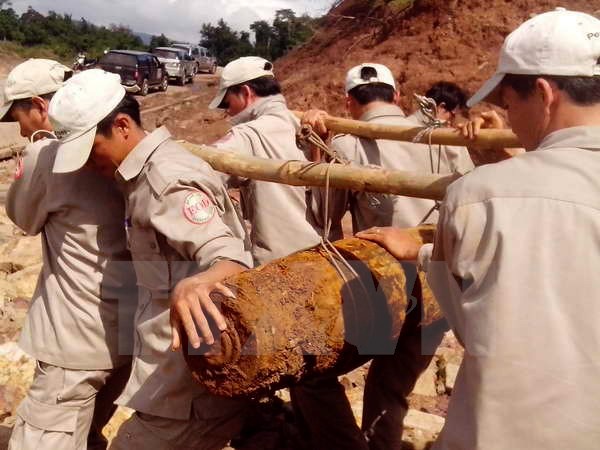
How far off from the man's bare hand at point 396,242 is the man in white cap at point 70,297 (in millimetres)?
1041

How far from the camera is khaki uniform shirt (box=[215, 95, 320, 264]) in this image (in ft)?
12.2

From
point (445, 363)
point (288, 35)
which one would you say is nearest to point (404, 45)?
point (445, 363)

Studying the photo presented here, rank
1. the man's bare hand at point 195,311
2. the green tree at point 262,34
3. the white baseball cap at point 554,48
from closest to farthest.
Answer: the white baseball cap at point 554,48
the man's bare hand at point 195,311
the green tree at point 262,34

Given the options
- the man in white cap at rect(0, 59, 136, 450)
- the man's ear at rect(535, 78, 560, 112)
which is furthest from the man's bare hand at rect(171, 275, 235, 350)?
the man's ear at rect(535, 78, 560, 112)

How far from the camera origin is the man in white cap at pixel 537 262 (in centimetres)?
159

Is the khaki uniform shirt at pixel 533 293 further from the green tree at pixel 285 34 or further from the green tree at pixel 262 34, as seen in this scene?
the green tree at pixel 262 34

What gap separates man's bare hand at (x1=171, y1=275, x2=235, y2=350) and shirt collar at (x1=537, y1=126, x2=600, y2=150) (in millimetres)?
1010

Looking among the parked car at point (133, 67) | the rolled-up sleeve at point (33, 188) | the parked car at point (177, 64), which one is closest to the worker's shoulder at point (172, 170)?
the rolled-up sleeve at point (33, 188)

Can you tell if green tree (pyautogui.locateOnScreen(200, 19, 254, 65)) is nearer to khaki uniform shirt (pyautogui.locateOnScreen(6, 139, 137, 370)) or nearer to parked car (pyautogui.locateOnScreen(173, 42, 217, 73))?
parked car (pyautogui.locateOnScreen(173, 42, 217, 73))

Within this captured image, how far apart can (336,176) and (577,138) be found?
114cm

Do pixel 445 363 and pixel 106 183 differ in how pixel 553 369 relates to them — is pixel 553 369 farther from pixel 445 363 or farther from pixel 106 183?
pixel 445 363

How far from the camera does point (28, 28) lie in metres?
49.4

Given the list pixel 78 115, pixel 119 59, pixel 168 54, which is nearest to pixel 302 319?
pixel 78 115

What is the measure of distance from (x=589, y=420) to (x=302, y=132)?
6.88 ft
